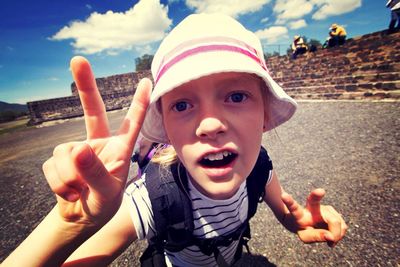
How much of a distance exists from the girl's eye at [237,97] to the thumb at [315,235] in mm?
914

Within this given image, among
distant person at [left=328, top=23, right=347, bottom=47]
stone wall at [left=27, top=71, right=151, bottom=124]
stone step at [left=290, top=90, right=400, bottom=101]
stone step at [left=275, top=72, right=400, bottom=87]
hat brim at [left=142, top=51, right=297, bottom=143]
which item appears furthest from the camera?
stone wall at [left=27, top=71, right=151, bottom=124]

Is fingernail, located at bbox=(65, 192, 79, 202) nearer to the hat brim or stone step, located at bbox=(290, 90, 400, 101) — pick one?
the hat brim

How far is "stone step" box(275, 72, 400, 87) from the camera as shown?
621 cm

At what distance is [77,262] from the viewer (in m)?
0.93

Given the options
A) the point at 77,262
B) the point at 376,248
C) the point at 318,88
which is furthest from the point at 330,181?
the point at 318,88

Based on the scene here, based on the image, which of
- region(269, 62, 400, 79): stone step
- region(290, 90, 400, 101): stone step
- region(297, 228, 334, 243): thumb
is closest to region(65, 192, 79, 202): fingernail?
region(297, 228, 334, 243): thumb

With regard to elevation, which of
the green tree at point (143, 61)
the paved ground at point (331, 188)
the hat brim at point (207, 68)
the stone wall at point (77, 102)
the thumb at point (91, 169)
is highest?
the green tree at point (143, 61)

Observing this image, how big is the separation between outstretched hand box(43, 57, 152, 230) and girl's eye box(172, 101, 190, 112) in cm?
13

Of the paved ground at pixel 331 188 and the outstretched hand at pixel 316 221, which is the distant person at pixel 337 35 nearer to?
the paved ground at pixel 331 188

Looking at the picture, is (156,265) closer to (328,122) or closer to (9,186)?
(9,186)

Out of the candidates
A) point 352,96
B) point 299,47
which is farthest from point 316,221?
point 299,47

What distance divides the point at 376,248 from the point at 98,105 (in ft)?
7.73

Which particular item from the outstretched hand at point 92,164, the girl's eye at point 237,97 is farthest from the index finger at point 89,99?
the girl's eye at point 237,97

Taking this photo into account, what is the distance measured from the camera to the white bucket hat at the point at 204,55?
85cm
